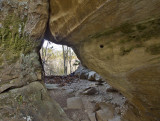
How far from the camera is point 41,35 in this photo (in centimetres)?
325

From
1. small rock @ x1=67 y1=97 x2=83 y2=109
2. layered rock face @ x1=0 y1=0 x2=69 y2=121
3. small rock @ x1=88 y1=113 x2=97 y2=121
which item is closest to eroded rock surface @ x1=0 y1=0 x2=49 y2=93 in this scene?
layered rock face @ x1=0 y1=0 x2=69 y2=121

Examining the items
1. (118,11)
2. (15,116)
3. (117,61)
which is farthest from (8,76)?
(118,11)

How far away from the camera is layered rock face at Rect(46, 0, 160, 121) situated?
179 centimetres

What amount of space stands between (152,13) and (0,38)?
124 inches

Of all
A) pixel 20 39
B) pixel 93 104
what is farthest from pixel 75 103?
pixel 20 39

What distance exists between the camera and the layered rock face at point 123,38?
179 cm

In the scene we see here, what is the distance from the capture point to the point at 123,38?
2.18 meters

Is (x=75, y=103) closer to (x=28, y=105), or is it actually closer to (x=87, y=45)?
(x=28, y=105)

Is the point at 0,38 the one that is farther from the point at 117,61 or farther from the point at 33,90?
the point at 117,61

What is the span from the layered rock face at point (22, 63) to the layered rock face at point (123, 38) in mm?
617

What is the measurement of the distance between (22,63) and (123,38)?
2438 mm

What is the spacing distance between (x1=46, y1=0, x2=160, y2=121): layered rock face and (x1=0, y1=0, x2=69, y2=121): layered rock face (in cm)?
62

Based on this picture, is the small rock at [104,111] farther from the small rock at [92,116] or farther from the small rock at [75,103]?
the small rock at [75,103]

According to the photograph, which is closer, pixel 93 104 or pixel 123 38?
pixel 123 38
